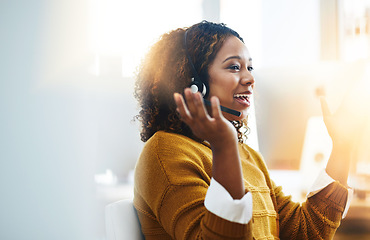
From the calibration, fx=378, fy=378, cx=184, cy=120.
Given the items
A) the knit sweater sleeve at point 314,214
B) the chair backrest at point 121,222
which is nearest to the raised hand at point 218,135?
the chair backrest at point 121,222

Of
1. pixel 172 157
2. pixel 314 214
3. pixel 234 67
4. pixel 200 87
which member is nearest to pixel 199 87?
pixel 200 87

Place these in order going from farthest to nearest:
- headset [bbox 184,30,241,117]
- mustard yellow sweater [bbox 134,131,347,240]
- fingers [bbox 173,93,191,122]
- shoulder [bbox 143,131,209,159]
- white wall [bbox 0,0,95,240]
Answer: white wall [bbox 0,0,95,240] < headset [bbox 184,30,241,117] < shoulder [bbox 143,131,209,159] < mustard yellow sweater [bbox 134,131,347,240] < fingers [bbox 173,93,191,122]

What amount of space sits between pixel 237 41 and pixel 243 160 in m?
0.30

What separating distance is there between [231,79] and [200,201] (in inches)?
13.5

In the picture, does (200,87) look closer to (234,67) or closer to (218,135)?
(234,67)

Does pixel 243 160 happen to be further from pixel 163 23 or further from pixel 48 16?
pixel 163 23

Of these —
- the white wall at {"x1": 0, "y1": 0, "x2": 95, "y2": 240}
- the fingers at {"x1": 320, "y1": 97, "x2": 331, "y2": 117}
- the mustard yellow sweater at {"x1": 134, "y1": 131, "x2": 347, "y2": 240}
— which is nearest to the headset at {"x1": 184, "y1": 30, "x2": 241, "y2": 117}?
the mustard yellow sweater at {"x1": 134, "y1": 131, "x2": 347, "y2": 240}

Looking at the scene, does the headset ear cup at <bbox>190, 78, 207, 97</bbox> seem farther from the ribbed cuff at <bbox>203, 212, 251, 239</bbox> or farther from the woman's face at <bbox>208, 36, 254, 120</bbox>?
the ribbed cuff at <bbox>203, 212, 251, 239</bbox>

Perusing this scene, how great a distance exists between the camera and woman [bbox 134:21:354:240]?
67 centimetres

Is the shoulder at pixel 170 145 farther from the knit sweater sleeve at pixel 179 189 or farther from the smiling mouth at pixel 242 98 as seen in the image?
the smiling mouth at pixel 242 98

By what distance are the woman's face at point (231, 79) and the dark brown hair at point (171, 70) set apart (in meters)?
0.02

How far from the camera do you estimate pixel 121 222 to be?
2.63ft

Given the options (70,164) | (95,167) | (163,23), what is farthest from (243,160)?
(163,23)

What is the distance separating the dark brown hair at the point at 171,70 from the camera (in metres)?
0.92
